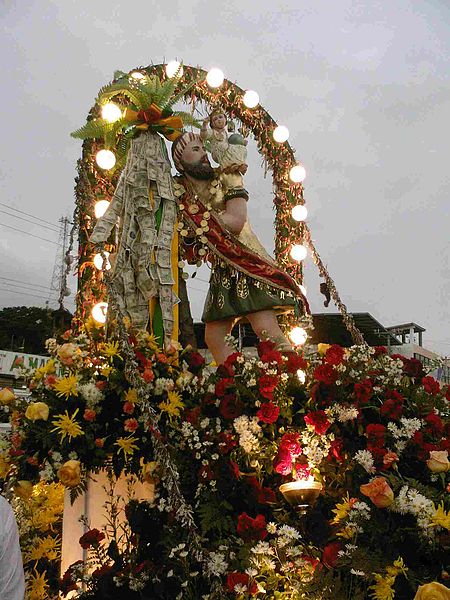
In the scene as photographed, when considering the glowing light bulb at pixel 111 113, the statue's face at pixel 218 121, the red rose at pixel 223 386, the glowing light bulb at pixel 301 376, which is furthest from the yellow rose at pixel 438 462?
the statue's face at pixel 218 121

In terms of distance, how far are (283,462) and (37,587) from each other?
170cm

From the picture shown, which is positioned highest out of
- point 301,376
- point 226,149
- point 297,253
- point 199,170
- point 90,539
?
point 226,149

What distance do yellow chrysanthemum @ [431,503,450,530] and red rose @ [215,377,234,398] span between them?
4.43 ft

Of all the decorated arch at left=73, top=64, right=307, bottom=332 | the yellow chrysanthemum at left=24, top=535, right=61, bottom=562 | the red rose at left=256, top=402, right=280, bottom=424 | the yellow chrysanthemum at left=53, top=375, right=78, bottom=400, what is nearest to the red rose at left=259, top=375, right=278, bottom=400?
the red rose at left=256, top=402, right=280, bottom=424

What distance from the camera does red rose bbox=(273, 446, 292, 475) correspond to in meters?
3.21

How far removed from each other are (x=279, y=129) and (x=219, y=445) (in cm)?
471

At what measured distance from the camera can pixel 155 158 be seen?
5219mm

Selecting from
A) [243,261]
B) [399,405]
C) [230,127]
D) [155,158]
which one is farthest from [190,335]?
[399,405]

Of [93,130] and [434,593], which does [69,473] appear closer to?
[434,593]

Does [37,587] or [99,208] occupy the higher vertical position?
[99,208]

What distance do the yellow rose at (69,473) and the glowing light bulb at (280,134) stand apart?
4.95 metres

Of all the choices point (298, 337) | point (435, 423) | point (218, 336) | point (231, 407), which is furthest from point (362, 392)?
point (298, 337)

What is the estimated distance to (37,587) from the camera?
11.8 feet

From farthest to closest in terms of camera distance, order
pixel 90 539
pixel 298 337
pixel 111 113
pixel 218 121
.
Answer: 1. pixel 298 337
2. pixel 218 121
3. pixel 111 113
4. pixel 90 539
